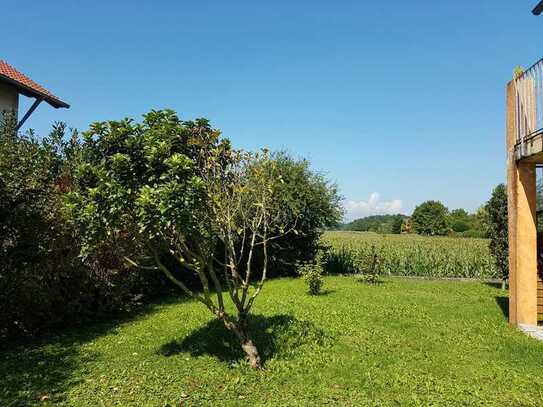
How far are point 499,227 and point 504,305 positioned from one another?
4.31m

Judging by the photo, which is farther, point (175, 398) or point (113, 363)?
point (113, 363)

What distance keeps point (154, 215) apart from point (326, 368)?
10.8 feet

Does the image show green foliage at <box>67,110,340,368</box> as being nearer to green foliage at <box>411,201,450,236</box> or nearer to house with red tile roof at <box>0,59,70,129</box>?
house with red tile roof at <box>0,59,70,129</box>

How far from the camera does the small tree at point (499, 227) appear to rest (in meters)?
14.6

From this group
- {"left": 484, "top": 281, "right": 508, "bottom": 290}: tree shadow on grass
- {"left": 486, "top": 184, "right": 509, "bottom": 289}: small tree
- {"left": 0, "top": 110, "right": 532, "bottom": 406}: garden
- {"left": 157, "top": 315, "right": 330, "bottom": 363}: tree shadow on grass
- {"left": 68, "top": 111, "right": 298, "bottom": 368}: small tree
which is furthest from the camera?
{"left": 484, "top": 281, "right": 508, "bottom": 290}: tree shadow on grass

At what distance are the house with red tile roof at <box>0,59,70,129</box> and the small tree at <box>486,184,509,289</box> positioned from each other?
1696cm

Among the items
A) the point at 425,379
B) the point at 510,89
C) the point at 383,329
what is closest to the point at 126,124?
the point at 425,379

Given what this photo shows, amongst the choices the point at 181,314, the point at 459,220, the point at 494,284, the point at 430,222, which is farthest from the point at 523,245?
the point at 459,220

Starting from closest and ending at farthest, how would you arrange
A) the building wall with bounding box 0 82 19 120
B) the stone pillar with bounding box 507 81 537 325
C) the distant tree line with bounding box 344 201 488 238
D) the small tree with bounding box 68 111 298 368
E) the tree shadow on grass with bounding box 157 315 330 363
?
the small tree with bounding box 68 111 298 368
the tree shadow on grass with bounding box 157 315 330 363
the stone pillar with bounding box 507 81 537 325
the building wall with bounding box 0 82 19 120
the distant tree line with bounding box 344 201 488 238

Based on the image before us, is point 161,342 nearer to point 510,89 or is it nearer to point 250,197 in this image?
point 250,197

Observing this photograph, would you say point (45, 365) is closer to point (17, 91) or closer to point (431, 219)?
point (17, 91)

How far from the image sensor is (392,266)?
20.4 metres

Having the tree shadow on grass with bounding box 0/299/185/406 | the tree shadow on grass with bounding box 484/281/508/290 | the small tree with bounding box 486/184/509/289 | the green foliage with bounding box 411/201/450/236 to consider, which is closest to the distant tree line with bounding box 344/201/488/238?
the green foliage with bounding box 411/201/450/236

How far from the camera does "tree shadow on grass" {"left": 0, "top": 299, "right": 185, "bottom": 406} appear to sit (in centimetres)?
527
